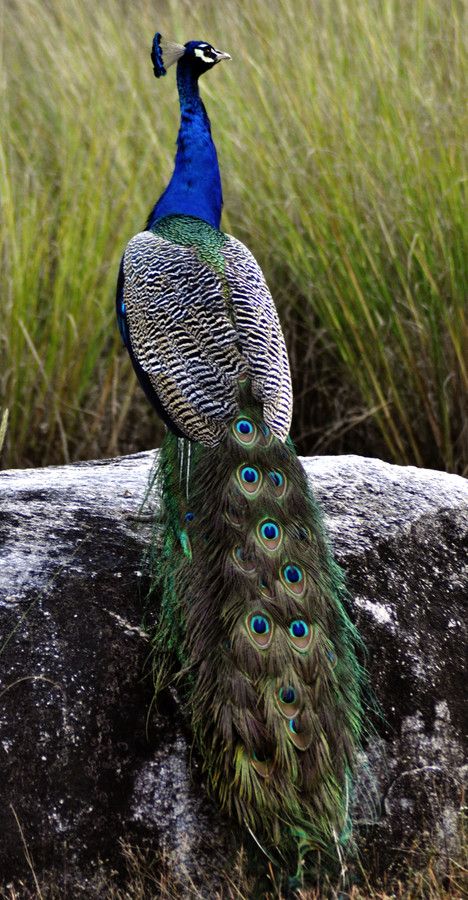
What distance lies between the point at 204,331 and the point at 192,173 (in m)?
0.80

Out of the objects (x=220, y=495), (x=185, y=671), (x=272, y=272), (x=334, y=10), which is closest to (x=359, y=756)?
(x=185, y=671)

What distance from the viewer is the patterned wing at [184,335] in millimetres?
2369

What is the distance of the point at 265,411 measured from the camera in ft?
7.70

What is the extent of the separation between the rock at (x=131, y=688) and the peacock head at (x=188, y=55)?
1.22m

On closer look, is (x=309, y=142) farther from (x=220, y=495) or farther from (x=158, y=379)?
(x=220, y=495)

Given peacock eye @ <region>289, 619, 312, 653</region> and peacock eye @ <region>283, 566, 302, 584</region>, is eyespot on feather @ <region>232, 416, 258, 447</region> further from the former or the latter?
peacock eye @ <region>289, 619, 312, 653</region>

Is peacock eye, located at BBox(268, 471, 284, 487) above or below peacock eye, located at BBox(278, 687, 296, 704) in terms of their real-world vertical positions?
above

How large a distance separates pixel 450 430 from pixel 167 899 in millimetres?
2078

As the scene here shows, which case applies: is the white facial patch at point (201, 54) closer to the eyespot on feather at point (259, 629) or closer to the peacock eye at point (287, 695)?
the eyespot on feather at point (259, 629)

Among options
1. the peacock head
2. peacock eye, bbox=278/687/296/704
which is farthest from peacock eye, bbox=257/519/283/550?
the peacock head

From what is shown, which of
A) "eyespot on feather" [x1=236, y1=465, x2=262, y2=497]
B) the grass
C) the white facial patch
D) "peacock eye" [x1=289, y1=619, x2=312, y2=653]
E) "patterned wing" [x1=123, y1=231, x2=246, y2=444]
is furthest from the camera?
the white facial patch

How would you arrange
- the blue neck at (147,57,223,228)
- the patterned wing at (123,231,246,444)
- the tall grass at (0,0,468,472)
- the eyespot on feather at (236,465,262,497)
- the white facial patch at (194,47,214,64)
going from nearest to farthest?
the eyespot on feather at (236,465,262,497)
the patterned wing at (123,231,246,444)
the blue neck at (147,57,223,228)
the white facial patch at (194,47,214,64)
the tall grass at (0,0,468,472)

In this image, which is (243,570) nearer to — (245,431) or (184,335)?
(245,431)

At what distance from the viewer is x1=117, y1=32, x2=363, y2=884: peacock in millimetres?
2031
